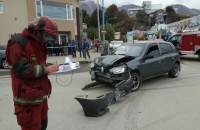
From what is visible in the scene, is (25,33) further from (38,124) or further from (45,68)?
(38,124)

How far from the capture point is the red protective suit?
77.9 inches

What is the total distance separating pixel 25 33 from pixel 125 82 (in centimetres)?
360

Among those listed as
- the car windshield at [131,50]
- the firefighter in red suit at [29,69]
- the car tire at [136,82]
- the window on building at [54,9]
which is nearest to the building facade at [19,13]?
the window on building at [54,9]

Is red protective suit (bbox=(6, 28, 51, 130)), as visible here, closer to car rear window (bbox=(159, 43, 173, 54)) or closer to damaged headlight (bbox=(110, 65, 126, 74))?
damaged headlight (bbox=(110, 65, 126, 74))

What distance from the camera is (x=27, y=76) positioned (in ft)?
6.59

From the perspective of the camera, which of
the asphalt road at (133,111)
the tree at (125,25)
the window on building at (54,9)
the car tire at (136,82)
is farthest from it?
the tree at (125,25)

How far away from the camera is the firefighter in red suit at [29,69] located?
198 cm

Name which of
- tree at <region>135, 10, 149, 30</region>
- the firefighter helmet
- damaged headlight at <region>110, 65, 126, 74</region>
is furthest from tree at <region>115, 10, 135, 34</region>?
the firefighter helmet

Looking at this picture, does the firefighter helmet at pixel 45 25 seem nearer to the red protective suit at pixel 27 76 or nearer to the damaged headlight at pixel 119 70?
the red protective suit at pixel 27 76

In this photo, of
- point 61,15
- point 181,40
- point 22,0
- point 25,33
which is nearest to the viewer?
point 25,33

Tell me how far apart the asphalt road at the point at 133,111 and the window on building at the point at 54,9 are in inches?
602

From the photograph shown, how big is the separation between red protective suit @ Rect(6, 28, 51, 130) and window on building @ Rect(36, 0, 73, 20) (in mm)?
19330

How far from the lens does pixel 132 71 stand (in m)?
6.13

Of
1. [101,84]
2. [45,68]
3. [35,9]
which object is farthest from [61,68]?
[35,9]
